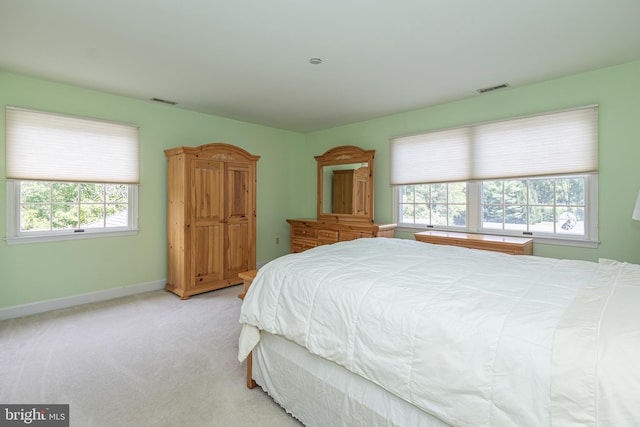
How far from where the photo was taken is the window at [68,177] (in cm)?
328

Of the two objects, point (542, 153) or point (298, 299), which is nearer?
point (298, 299)

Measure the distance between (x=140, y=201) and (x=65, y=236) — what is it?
0.87m

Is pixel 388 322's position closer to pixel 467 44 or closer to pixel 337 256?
pixel 337 256

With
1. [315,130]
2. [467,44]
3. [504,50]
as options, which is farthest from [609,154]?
[315,130]

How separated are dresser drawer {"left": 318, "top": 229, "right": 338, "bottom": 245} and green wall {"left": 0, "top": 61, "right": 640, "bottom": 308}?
2.42 feet

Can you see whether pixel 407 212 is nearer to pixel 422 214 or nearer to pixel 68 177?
pixel 422 214

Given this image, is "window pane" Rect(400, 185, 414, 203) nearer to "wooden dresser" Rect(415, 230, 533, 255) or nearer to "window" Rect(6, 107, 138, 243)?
"wooden dresser" Rect(415, 230, 533, 255)

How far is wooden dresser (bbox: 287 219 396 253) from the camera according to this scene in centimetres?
446

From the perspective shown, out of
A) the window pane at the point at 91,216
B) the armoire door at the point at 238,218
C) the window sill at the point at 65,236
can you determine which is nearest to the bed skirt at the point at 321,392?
the armoire door at the point at 238,218

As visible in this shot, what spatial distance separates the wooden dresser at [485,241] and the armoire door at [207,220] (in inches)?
105

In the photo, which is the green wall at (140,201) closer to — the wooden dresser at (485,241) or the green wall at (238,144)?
the green wall at (238,144)

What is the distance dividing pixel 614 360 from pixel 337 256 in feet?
4.78

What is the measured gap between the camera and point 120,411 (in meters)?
1.89

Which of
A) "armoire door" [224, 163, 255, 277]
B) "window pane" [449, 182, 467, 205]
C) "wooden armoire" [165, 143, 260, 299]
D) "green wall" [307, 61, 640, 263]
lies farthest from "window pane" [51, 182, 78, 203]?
"green wall" [307, 61, 640, 263]
